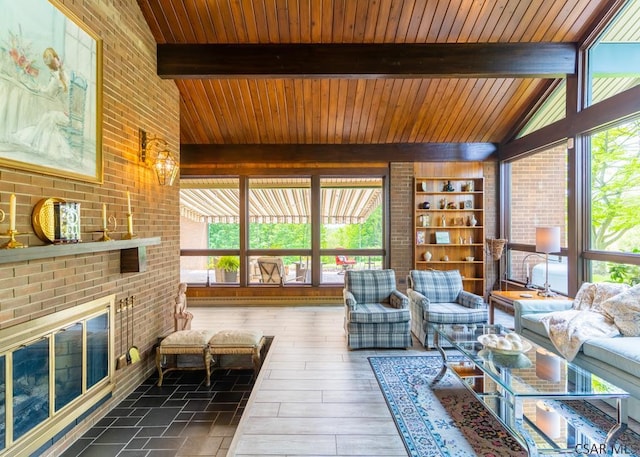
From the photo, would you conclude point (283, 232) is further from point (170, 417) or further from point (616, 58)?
point (616, 58)

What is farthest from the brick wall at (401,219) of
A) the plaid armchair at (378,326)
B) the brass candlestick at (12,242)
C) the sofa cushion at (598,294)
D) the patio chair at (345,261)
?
the brass candlestick at (12,242)

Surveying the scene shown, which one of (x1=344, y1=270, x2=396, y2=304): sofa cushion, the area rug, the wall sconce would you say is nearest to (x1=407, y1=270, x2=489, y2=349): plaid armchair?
(x1=344, y1=270, x2=396, y2=304): sofa cushion

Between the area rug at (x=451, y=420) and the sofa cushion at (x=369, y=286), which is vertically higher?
the sofa cushion at (x=369, y=286)

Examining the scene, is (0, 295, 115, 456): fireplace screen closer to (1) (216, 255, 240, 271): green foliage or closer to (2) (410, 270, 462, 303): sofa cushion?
(1) (216, 255, 240, 271): green foliage

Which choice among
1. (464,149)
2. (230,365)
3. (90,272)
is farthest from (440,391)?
(464,149)

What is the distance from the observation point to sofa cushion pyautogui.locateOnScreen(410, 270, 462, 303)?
439cm

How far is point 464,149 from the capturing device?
5879mm

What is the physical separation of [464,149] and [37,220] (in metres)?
6.10

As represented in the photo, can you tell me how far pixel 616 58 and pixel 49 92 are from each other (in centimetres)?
568

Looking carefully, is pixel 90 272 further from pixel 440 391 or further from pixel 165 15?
pixel 440 391

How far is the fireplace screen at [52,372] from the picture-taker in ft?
6.21

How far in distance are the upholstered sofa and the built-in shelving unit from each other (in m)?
2.19

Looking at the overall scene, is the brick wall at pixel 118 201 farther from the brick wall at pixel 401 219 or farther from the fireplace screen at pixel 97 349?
the brick wall at pixel 401 219

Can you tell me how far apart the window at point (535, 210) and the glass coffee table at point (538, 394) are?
2628 millimetres
